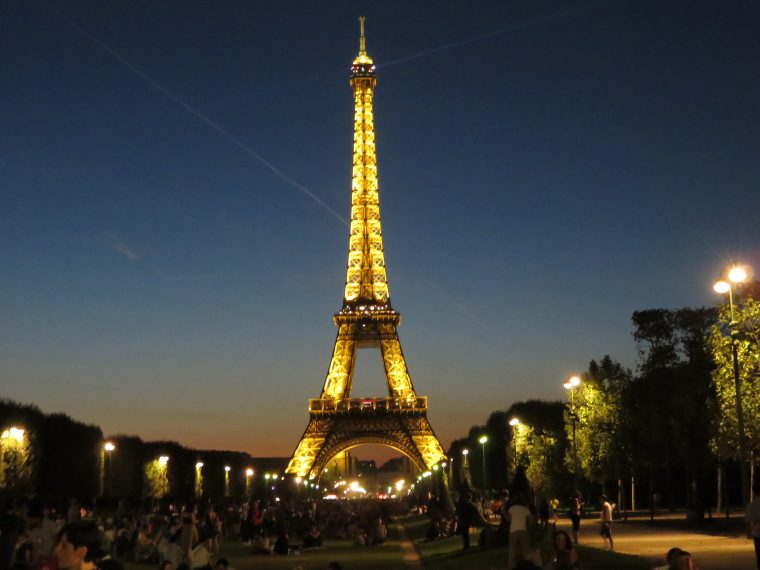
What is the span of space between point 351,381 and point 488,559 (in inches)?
2678

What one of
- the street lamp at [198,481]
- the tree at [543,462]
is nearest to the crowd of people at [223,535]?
the tree at [543,462]

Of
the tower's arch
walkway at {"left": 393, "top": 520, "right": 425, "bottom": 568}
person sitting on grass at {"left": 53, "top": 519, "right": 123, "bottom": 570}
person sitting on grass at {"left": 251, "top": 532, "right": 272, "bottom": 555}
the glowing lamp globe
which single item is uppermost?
the glowing lamp globe

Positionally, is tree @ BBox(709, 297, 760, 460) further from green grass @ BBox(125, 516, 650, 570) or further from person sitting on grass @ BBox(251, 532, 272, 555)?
person sitting on grass @ BBox(251, 532, 272, 555)

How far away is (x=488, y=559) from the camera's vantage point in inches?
1122

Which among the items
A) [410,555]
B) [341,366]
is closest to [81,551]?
[410,555]

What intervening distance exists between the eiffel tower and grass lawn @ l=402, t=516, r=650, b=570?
5476 cm

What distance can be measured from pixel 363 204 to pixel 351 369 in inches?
633

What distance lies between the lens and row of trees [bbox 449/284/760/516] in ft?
118

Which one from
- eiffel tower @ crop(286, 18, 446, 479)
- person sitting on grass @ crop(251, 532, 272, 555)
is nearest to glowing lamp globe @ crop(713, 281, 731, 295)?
person sitting on grass @ crop(251, 532, 272, 555)

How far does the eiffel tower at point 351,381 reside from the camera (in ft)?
308

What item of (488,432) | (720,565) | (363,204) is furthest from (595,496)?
(720,565)

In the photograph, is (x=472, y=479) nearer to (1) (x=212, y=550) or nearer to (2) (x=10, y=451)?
(2) (x=10, y=451)

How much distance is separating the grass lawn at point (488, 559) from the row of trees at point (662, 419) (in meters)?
3.19

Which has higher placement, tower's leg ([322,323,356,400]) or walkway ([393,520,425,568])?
tower's leg ([322,323,356,400])
